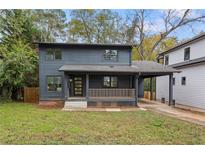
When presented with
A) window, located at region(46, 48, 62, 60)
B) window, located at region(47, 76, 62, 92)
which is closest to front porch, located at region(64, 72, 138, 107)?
window, located at region(47, 76, 62, 92)

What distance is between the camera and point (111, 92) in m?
15.2

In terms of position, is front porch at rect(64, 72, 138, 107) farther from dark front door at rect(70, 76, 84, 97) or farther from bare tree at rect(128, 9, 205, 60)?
bare tree at rect(128, 9, 205, 60)

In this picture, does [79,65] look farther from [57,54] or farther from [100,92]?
[100,92]

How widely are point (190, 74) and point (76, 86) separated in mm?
9195

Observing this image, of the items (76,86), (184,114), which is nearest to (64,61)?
(76,86)

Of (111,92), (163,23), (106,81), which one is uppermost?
(163,23)

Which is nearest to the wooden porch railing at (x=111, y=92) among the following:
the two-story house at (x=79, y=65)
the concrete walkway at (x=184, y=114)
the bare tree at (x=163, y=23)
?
the two-story house at (x=79, y=65)

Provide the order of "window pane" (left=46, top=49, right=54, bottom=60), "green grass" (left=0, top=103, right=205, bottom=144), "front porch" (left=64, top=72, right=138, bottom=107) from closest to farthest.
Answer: "green grass" (left=0, top=103, right=205, bottom=144)
"front porch" (left=64, top=72, right=138, bottom=107)
"window pane" (left=46, top=49, right=54, bottom=60)

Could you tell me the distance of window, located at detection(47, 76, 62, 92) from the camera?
16.1 metres

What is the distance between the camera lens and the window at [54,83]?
16.1 meters

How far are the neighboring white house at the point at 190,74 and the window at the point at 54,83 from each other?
9.80 meters

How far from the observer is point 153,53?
103ft

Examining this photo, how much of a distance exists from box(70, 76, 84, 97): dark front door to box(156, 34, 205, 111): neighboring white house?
319 inches
